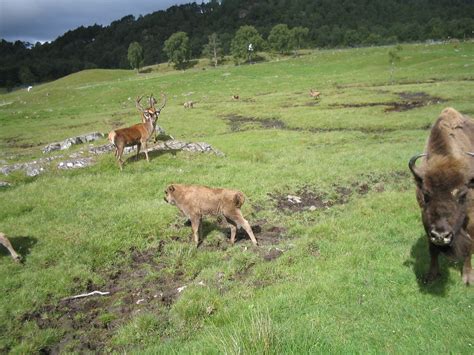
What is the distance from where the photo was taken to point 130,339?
7.50m

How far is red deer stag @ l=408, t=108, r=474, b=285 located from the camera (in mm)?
6609

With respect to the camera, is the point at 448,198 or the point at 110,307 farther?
the point at 110,307

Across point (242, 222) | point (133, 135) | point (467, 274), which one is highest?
point (133, 135)

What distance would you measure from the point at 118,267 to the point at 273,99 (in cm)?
3714

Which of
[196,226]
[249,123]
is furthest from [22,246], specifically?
[249,123]

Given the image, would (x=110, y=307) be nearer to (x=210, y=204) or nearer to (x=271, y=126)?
(x=210, y=204)

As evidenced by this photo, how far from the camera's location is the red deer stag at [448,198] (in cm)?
661

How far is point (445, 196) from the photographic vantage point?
6.70m

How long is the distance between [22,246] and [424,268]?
10.5m

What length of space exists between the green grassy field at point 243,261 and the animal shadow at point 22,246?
1.7 inches

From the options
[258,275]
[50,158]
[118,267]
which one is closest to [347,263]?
[258,275]

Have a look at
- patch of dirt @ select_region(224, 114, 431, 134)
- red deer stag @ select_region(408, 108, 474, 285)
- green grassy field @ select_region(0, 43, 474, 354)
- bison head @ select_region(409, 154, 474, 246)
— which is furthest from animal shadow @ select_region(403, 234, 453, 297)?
patch of dirt @ select_region(224, 114, 431, 134)

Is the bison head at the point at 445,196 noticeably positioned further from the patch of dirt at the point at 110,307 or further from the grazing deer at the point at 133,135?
the grazing deer at the point at 133,135

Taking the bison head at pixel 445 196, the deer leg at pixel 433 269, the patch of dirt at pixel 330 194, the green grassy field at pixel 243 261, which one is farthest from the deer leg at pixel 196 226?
the bison head at pixel 445 196
